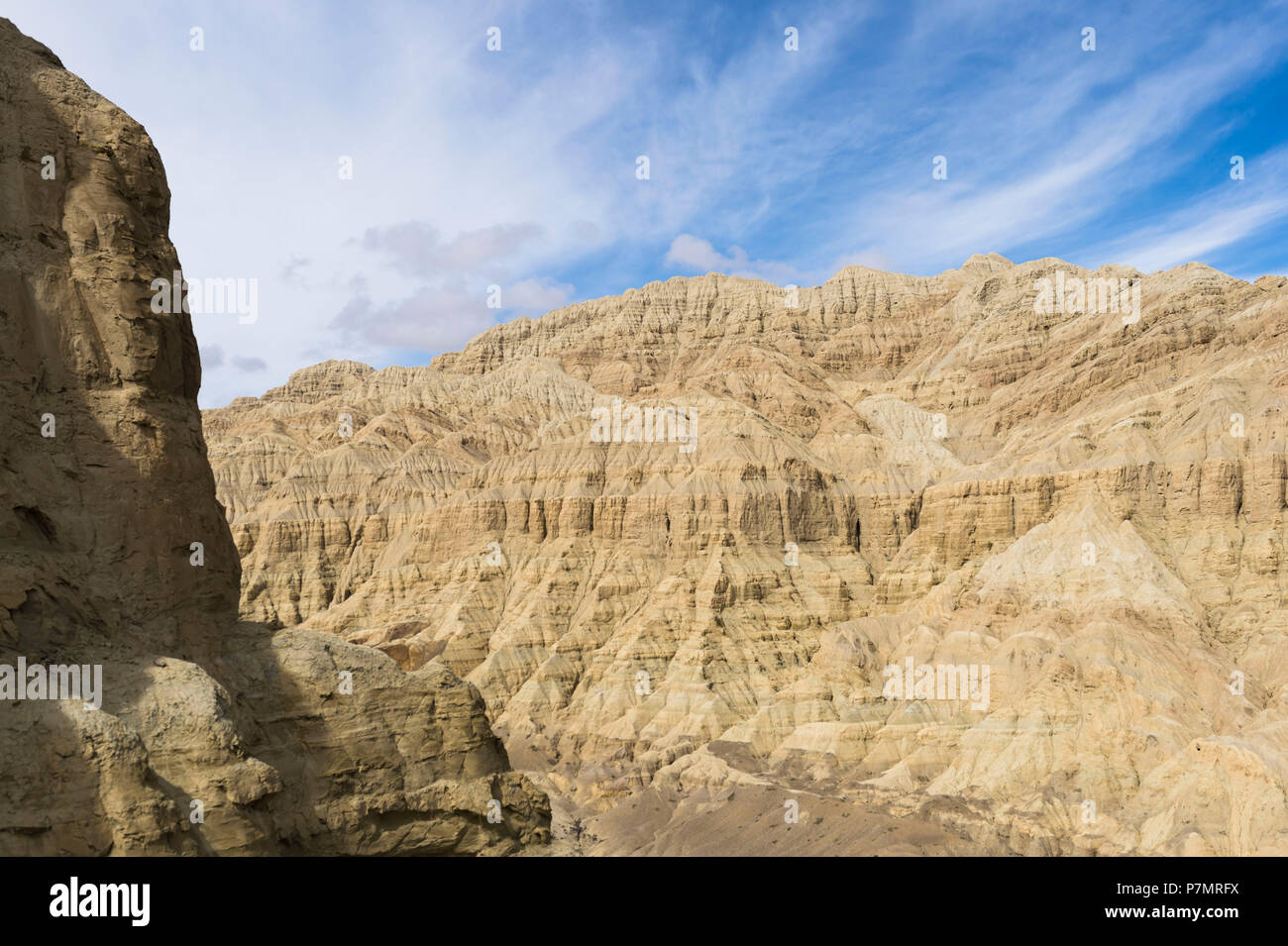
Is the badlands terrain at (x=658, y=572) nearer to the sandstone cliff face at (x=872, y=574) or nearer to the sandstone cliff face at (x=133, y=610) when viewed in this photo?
the sandstone cliff face at (x=133, y=610)

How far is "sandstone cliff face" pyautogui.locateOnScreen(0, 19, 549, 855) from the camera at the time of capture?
18219mm

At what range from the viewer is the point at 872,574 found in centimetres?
9019

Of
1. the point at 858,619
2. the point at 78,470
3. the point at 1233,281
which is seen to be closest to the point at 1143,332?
the point at 1233,281

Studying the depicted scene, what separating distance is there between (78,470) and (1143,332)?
94547 millimetres

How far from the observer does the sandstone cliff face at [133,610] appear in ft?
59.8

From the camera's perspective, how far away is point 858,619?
258ft

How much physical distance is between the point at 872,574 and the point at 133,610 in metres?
74.9

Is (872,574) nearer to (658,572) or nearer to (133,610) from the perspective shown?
(658,572)

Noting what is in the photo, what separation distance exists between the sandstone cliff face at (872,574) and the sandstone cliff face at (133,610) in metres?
4.95
